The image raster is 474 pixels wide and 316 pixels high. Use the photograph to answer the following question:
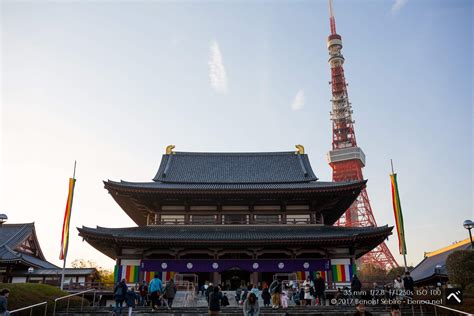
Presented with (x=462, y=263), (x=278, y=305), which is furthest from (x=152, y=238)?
(x=462, y=263)

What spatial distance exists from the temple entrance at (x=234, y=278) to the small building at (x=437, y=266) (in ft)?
48.4

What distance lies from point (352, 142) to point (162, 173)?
62.8m

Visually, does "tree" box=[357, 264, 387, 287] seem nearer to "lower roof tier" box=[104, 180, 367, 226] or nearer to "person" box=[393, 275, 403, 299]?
"lower roof tier" box=[104, 180, 367, 226]

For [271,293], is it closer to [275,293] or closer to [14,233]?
[275,293]

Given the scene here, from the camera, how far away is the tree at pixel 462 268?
2005cm

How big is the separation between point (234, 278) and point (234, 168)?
41.4 ft

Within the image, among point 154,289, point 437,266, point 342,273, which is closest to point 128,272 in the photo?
point 154,289

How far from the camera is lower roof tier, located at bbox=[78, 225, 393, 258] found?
85.8 ft

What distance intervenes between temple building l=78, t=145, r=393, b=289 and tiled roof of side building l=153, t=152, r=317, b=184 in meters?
4.25

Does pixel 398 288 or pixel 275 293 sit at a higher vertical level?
pixel 398 288

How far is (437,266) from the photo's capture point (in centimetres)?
3469

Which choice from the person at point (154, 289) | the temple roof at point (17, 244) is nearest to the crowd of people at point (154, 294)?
the person at point (154, 289)

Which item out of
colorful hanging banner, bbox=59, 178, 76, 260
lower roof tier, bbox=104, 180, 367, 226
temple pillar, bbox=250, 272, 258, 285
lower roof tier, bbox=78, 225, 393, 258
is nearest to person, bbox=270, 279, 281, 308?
lower roof tier, bbox=78, 225, 393, 258

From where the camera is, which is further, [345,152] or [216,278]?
[345,152]
